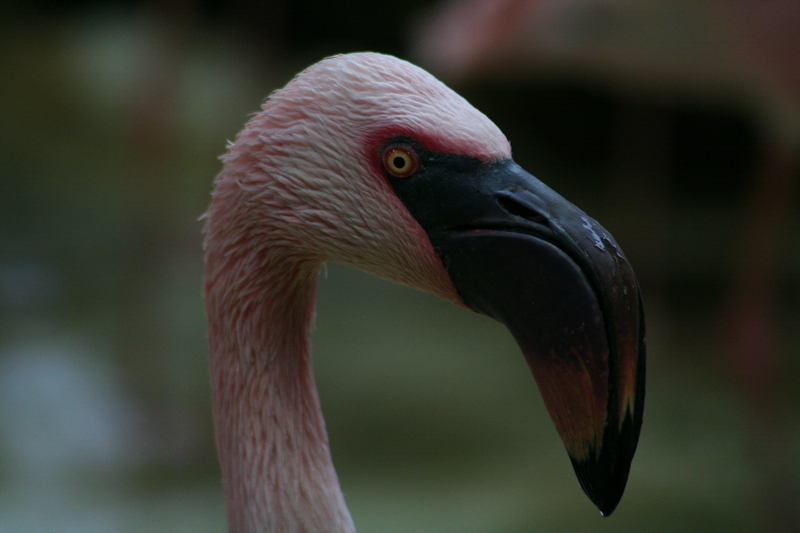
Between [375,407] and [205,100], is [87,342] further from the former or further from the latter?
[205,100]

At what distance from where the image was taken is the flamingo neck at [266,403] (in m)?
1.13

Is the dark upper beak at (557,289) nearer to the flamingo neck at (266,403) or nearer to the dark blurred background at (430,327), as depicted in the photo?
the flamingo neck at (266,403)

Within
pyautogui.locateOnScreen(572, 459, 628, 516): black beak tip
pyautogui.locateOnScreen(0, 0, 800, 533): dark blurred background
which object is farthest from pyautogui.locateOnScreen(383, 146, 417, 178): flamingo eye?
pyautogui.locateOnScreen(0, 0, 800, 533): dark blurred background

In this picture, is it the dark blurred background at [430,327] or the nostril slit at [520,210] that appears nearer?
the nostril slit at [520,210]

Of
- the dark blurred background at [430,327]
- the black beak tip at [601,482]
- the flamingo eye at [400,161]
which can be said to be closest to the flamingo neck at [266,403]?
the flamingo eye at [400,161]

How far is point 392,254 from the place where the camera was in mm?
1000

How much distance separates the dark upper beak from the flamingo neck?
0.28 m

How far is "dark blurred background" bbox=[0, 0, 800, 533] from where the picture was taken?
9.55ft

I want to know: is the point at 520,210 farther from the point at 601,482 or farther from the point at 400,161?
the point at 601,482

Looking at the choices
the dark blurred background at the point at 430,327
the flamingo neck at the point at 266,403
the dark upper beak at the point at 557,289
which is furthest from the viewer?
the dark blurred background at the point at 430,327

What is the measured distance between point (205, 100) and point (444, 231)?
5.17m

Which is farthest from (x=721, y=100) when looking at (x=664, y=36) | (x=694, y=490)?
(x=694, y=490)

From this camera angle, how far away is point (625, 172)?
5223mm

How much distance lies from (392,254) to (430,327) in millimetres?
3122
